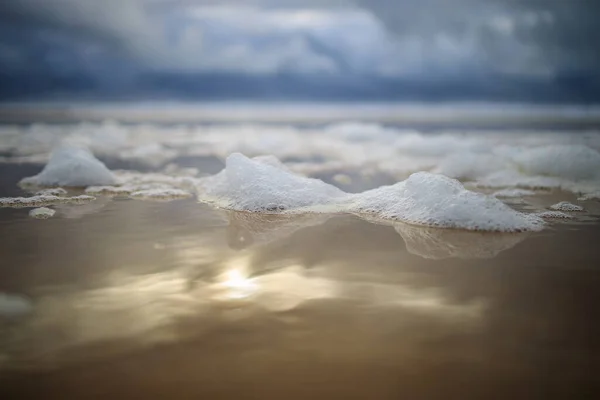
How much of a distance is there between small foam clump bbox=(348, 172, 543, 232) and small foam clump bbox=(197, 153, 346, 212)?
0.62 m

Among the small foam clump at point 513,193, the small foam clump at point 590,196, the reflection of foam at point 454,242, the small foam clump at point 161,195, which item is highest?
the small foam clump at point 161,195

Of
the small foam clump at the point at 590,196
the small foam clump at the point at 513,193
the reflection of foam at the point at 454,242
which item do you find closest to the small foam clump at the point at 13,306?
the reflection of foam at the point at 454,242

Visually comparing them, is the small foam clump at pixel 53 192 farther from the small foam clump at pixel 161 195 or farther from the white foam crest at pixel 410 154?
the white foam crest at pixel 410 154

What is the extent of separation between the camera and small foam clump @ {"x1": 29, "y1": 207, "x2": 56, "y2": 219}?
16.8ft

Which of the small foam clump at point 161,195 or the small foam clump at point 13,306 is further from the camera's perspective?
the small foam clump at point 161,195

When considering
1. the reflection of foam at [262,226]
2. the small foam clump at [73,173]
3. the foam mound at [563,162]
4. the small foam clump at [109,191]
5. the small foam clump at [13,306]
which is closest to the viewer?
the small foam clump at [13,306]

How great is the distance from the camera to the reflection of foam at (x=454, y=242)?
388 centimetres

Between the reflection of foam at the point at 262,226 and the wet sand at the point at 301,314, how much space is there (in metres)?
0.06

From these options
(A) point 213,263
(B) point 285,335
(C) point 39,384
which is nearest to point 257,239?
(A) point 213,263

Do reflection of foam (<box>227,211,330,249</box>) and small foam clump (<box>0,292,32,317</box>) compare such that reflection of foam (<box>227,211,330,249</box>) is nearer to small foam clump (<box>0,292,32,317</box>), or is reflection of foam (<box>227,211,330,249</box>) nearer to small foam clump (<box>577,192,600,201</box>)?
small foam clump (<box>0,292,32,317</box>)

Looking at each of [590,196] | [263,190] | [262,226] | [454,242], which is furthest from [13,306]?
[590,196]

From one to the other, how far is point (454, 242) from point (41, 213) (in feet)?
13.3

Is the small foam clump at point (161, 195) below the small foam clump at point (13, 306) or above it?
above

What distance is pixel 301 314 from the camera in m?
2.77
